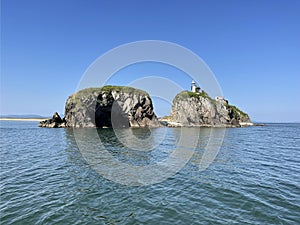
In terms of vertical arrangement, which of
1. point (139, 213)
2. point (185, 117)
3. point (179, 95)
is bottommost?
point (139, 213)

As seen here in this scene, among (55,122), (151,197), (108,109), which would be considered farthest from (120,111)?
(151,197)

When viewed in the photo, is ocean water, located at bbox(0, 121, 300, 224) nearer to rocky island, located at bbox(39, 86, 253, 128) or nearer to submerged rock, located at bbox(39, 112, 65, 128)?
rocky island, located at bbox(39, 86, 253, 128)

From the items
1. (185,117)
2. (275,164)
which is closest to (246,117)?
(185,117)

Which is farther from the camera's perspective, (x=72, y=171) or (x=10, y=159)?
(x=10, y=159)

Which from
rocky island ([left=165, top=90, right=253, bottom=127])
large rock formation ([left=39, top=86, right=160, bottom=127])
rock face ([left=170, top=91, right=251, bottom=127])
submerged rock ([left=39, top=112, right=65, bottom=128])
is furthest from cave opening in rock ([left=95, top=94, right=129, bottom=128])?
rock face ([left=170, top=91, right=251, bottom=127])

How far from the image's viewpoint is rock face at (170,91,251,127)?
425 ft

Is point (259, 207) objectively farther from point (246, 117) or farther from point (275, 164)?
point (246, 117)

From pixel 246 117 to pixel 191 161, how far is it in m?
163

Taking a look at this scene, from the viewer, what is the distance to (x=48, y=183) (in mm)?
15125

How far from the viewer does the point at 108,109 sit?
103750 millimetres

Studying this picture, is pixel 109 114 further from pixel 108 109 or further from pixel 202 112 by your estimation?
pixel 202 112

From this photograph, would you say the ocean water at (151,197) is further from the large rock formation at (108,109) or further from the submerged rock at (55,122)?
the submerged rock at (55,122)

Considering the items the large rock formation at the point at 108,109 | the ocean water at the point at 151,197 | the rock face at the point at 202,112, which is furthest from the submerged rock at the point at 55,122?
the ocean water at the point at 151,197

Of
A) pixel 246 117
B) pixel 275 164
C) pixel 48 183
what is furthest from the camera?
pixel 246 117
